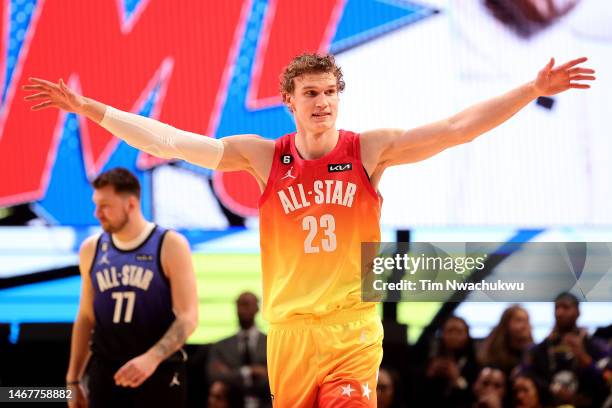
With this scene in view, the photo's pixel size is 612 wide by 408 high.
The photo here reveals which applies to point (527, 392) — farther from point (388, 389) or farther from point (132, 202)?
point (132, 202)

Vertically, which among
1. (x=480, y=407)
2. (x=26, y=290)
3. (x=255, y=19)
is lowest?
(x=480, y=407)

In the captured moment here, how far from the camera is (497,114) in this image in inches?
172

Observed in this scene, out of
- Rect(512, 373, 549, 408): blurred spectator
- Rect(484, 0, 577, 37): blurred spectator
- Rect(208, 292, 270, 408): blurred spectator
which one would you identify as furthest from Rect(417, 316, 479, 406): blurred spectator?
Rect(484, 0, 577, 37): blurred spectator

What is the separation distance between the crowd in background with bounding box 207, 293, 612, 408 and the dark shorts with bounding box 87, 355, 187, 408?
5.49 feet

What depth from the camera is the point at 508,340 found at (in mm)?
7801

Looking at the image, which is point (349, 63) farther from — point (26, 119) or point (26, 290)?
point (26, 290)

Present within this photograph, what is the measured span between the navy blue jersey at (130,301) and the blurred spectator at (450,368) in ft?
8.92

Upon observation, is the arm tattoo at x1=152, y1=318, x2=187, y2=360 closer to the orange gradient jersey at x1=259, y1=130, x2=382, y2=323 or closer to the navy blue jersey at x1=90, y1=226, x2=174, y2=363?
the navy blue jersey at x1=90, y1=226, x2=174, y2=363

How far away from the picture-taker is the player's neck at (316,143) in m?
4.62

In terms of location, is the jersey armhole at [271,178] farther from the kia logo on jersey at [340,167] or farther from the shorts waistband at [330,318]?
the shorts waistband at [330,318]

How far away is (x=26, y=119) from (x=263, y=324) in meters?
2.87

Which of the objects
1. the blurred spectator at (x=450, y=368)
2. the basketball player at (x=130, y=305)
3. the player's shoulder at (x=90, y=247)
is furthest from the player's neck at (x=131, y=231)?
the blurred spectator at (x=450, y=368)

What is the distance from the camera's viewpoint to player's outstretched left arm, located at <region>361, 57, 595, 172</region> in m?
4.32

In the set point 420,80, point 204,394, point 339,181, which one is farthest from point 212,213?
point 339,181
